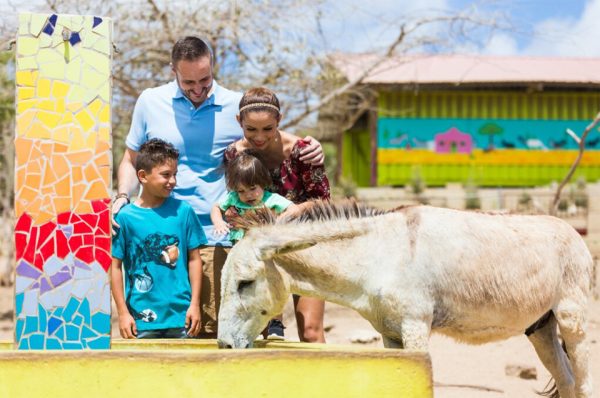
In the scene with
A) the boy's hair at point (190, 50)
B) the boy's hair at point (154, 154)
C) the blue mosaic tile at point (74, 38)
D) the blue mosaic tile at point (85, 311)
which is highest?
the boy's hair at point (190, 50)

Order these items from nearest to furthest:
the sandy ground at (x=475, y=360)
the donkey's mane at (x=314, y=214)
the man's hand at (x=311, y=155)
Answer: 1. the donkey's mane at (x=314, y=214)
2. the man's hand at (x=311, y=155)
3. the sandy ground at (x=475, y=360)

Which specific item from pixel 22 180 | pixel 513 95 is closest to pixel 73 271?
pixel 22 180

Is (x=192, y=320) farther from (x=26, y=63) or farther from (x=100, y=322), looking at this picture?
(x=26, y=63)

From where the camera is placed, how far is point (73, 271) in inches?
138

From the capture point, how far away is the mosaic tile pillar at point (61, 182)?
Result: 350 cm

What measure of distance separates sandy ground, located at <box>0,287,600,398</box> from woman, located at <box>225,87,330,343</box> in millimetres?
2328

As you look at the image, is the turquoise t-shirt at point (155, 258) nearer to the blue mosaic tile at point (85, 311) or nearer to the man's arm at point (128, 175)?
the man's arm at point (128, 175)

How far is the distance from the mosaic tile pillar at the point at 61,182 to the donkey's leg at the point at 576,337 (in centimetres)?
223

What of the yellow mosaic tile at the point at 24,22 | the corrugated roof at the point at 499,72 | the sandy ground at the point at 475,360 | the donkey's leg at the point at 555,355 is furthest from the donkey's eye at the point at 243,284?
the corrugated roof at the point at 499,72

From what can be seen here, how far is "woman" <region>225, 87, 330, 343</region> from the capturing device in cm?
409

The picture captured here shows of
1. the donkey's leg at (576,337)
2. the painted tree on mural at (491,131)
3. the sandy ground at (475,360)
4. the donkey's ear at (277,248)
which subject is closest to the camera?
the donkey's ear at (277,248)

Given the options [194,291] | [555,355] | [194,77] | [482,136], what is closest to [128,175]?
[194,77]

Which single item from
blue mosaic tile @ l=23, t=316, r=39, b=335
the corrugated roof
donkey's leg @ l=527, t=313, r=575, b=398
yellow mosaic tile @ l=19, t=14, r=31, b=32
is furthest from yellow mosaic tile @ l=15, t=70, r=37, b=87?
the corrugated roof

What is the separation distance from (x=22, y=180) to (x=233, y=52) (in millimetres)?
5780
